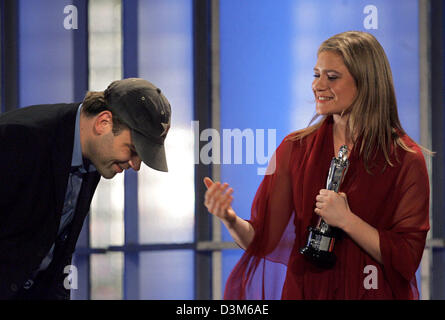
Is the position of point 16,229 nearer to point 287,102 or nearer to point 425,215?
point 425,215

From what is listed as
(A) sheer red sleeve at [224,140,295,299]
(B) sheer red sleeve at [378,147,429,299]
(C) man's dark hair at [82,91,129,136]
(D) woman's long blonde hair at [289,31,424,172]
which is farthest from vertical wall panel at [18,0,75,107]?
(B) sheer red sleeve at [378,147,429,299]

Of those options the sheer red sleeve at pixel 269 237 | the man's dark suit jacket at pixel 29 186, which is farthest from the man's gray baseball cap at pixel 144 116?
the sheer red sleeve at pixel 269 237

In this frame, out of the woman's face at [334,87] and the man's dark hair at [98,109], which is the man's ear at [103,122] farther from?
the woman's face at [334,87]

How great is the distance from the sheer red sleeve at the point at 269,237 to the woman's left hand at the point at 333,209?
16 centimetres

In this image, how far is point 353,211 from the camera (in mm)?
1879

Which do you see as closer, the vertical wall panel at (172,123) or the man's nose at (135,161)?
the man's nose at (135,161)

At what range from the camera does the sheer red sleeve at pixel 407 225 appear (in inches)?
72.3

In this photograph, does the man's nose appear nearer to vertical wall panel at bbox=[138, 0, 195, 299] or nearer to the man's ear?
the man's ear

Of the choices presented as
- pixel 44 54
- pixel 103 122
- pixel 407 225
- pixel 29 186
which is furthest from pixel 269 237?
pixel 44 54

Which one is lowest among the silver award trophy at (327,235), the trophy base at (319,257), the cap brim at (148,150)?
the trophy base at (319,257)

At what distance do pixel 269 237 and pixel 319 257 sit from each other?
23 cm

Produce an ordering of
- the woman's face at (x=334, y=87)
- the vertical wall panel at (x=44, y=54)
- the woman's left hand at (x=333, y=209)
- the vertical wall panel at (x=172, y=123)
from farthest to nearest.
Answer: the vertical wall panel at (x=172, y=123) < the vertical wall panel at (x=44, y=54) < the woman's face at (x=334, y=87) < the woman's left hand at (x=333, y=209)

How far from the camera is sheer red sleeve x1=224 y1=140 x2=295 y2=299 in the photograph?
1986 mm

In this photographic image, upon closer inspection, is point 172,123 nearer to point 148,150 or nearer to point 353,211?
point 148,150
